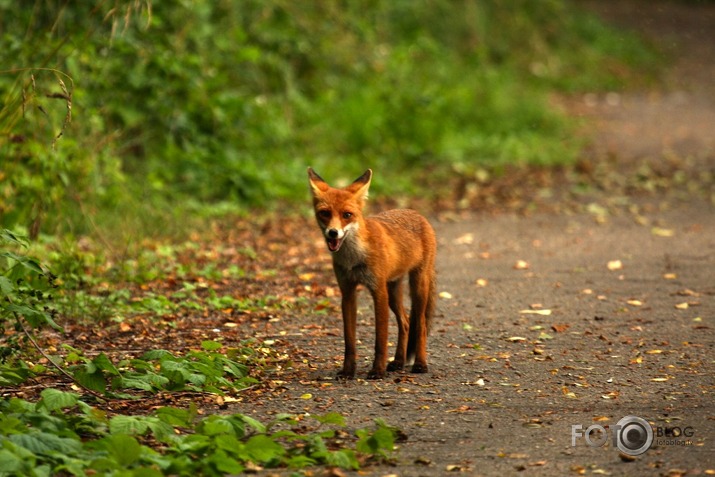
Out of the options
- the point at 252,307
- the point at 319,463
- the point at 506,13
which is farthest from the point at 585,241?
the point at 506,13

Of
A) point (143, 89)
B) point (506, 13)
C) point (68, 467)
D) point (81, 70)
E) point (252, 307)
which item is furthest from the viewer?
point (506, 13)

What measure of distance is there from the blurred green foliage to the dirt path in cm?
222

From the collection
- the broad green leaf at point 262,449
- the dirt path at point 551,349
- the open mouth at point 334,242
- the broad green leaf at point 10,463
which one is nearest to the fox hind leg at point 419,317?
the dirt path at point 551,349

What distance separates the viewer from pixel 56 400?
5.14 meters

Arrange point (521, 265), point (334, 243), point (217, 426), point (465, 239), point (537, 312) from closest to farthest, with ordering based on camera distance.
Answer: point (217, 426)
point (334, 243)
point (537, 312)
point (521, 265)
point (465, 239)

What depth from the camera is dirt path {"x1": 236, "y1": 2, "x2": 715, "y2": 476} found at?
5.21 metres

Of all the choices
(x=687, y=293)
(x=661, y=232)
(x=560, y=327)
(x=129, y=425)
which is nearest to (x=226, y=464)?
(x=129, y=425)

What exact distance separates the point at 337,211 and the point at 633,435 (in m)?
2.06

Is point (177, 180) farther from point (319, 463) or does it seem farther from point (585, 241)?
point (319, 463)

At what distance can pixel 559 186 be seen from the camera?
1385cm

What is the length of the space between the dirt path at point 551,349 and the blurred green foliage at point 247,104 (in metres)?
2.22

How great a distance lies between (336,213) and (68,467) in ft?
7.50

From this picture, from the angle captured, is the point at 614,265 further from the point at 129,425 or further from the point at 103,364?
the point at 129,425

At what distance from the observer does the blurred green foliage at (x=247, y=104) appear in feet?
31.8
